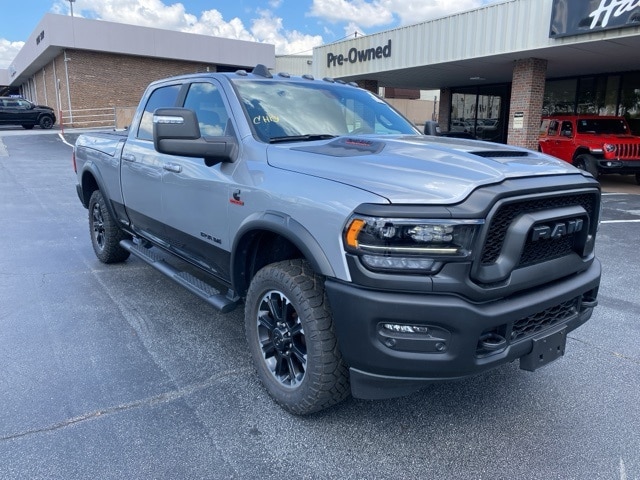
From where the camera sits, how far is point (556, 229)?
2527 millimetres

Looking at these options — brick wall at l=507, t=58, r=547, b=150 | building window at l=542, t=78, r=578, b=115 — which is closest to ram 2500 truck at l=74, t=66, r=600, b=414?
brick wall at l=507, t=58, r=547, b=150

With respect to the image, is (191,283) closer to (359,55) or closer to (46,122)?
(359,55)

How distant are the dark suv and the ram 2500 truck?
102ft

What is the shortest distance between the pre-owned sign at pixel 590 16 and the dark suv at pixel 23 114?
2851 cm

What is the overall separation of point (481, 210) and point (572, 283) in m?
0.94

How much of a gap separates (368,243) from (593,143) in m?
13.3

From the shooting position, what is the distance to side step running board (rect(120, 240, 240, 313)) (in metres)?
3.45

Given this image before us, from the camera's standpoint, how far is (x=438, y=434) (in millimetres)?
2773

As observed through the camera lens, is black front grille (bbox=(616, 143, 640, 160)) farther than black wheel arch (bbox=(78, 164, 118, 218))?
Yes

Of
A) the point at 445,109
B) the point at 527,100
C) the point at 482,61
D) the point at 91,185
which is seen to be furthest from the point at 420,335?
the point at 445,109

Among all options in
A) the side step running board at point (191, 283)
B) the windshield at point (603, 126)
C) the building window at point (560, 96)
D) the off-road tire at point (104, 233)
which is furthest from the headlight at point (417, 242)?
the building window at point (560, 96)

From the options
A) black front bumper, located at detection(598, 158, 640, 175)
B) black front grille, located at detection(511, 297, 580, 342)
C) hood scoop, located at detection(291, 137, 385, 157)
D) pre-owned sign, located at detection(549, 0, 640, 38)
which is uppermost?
pre-owned sign, located at detection(549, 0, 640, 38)

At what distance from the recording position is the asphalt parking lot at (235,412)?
2500 mm

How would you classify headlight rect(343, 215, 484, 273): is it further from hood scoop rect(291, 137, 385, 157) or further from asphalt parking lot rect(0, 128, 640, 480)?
asphalt parking lot rect(0, 128, 640, 480)
